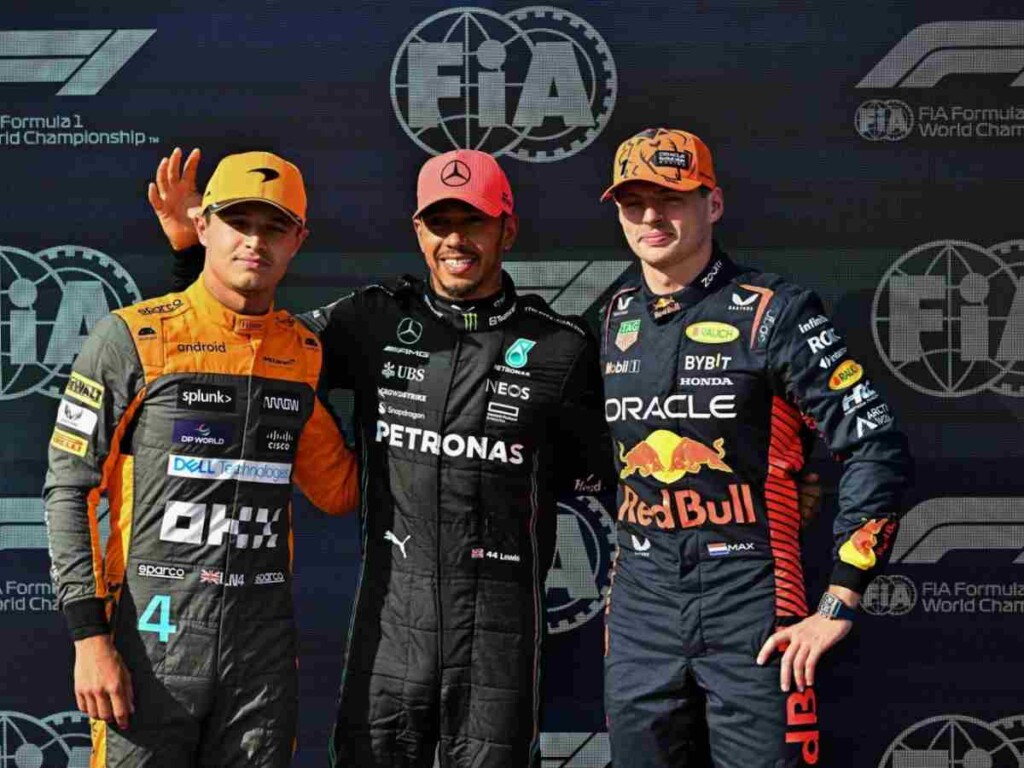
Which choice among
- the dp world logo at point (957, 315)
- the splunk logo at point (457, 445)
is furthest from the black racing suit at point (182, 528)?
the dp world logo at point (957, 315)

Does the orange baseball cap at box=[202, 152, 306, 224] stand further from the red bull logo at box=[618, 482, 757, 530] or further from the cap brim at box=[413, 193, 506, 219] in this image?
the red bull logo at box=[618, 482, 757, 530]

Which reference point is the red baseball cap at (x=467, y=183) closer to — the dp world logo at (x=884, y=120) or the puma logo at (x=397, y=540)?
the puma logo at (x=397, y=540)

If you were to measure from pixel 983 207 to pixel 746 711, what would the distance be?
66.2 inches

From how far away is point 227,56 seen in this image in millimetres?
3484

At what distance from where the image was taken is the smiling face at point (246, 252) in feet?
8.80

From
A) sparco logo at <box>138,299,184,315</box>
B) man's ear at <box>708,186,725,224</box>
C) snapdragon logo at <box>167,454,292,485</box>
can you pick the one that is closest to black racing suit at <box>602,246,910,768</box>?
man's ear at <box>708,186,725,224</box>

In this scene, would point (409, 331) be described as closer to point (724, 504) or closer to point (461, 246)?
point (461, 246)

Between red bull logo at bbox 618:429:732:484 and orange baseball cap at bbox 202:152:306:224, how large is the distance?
92 centimetres

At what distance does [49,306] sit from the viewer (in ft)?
11.6

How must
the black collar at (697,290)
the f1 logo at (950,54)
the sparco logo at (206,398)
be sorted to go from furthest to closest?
the f1 logo at (950,54) < the black collar at (697,290) < the sparco logo at (206,398)

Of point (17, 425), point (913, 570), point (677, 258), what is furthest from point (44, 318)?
point (913, 570)

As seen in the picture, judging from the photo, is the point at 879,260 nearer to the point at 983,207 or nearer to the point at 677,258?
the point at 983,207

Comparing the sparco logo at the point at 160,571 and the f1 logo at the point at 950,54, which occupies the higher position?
the f1 logo at the point at 950,54

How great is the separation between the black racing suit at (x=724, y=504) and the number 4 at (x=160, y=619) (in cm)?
95
